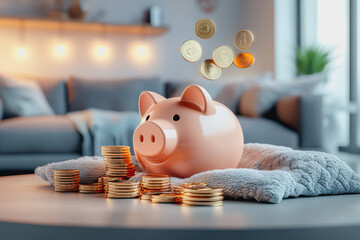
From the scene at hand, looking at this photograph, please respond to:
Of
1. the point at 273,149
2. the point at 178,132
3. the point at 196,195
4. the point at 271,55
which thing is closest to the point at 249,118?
the point at 271,55

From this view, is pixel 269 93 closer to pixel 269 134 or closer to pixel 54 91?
pixel 269 134

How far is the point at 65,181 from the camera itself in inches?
40.3

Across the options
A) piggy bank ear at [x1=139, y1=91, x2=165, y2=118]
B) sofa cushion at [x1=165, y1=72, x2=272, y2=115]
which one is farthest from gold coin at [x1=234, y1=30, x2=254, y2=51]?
sofa cushion at [x1=165, y1=72, x2=272, y2=115]

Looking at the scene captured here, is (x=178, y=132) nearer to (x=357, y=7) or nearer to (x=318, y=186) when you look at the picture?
(x=318, y=186)

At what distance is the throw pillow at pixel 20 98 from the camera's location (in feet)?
11.3

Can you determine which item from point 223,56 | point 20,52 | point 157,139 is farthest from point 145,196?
point 20,52

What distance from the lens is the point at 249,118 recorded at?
3.43 metres

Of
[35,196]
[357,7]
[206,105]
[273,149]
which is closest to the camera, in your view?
[35,196]

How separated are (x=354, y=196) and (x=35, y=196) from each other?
2.18 feet

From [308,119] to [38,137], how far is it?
1.86 metres

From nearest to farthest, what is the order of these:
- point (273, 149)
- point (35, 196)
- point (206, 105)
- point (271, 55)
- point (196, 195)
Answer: point (196, 195), point (35, 196), point (206, 105), point (273, 149), point (271, 55)

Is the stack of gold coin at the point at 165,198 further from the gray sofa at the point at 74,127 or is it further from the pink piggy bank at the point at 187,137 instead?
the gray sofa at the point at 74,127

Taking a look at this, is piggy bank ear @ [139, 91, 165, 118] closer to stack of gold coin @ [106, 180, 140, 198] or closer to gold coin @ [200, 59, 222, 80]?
gold coin @ [200, 59, 222, 80]

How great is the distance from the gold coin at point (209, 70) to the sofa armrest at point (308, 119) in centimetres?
224
